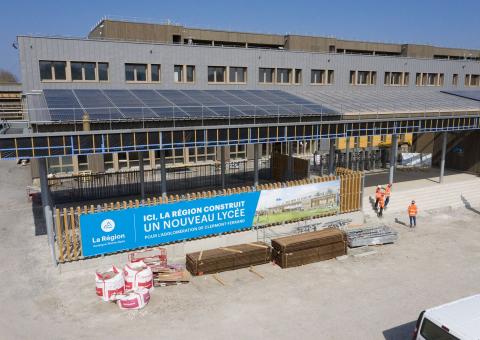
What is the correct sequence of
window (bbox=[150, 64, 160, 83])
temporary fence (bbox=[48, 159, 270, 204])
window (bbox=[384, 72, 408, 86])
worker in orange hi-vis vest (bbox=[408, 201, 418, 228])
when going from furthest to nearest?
window (bbox=[384, 72, 408, 86]) → window (bbox=[150, 64, 160, 83]) → temporary fence (bbox=[48, 159, 270, 204]) → worker in orange hi-vis vest (bbox=[408, 201, 418, 228])

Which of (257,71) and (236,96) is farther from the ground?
(257,71)

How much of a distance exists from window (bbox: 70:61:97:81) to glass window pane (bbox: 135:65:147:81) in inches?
126

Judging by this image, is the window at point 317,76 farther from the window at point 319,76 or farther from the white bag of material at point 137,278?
the white bag of material at point 137,278

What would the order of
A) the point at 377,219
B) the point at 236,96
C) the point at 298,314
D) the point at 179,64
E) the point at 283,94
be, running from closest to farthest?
the point at 298,314 < the point at 377,219 < the point at 236,96 < the point at 283,94 < the point at 179,64

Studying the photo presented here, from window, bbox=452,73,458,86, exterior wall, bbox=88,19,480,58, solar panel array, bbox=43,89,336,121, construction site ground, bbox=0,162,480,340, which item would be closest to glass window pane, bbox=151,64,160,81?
solar panel array, bbox=43,89,336,121

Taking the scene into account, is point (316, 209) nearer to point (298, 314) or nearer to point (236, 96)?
point (298, 314)

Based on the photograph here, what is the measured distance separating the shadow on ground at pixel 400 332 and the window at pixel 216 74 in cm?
2601

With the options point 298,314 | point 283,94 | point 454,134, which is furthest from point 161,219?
point 454,134

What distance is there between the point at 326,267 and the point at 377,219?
306 inches

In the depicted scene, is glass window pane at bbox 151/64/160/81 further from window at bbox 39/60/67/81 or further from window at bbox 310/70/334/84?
window at bbox 310/70/334/84

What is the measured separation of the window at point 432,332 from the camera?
8652 mm

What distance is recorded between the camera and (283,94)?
2905 cm

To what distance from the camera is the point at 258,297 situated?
1355cm

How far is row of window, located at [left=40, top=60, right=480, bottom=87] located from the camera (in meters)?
27.4
